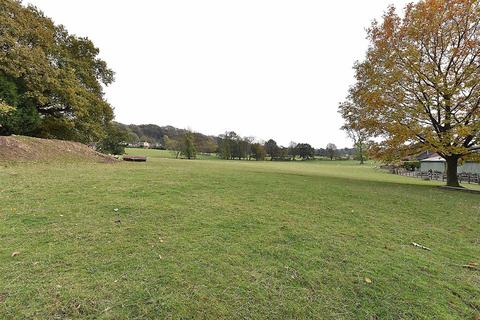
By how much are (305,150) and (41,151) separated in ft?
283

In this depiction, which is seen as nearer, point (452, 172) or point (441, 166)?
point (452, 172)

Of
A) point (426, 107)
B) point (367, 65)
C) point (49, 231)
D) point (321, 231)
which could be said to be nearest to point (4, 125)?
point (49, 231)

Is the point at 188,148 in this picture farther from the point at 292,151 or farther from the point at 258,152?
the point at 292,151

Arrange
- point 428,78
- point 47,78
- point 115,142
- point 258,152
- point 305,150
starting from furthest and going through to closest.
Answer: point 305,150, point 258,152, point 115,142, point 47,78, point 428,78

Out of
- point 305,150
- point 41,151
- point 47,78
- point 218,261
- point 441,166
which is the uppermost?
point 47,78

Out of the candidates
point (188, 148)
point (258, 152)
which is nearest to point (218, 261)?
point (188, 148)

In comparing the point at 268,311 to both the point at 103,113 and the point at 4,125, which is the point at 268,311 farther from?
the point at 103,113

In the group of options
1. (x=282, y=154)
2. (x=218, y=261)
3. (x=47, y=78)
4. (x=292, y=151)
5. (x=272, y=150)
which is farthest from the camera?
(x=292, y=151)

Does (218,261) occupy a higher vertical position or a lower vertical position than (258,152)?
lower

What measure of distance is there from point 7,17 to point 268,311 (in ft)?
72.7

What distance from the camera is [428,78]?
12.5m

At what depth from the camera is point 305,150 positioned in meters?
90.9

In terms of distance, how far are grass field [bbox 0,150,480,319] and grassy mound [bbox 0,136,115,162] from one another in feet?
27.0

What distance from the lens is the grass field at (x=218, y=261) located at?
2412mm
